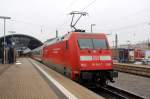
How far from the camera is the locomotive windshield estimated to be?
60.9ft

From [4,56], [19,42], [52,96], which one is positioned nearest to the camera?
[52,96]

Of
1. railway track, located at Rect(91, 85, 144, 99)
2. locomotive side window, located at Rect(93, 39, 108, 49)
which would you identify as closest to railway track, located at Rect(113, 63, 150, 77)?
locomotive side window, located at Rect(93, 39, 108, 49)

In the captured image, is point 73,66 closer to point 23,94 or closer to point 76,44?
Answer: point 76,44

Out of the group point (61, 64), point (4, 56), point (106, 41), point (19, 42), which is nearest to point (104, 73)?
point (106, 41)

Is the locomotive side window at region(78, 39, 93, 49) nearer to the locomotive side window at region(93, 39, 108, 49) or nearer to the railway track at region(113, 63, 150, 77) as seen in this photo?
A: the locomotive side window at region(93, 39, 108, 49)

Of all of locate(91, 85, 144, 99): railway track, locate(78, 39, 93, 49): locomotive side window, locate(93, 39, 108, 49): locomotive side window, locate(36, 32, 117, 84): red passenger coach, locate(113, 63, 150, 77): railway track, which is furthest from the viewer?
locate(113, 63, 150, 77): railway track

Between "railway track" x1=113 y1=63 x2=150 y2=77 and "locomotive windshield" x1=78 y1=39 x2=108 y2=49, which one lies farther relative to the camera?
"railway track" x1=113 y1=63 x2=150 y2=77

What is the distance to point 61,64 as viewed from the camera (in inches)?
864

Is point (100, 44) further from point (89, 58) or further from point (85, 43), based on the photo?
point (89, 58)

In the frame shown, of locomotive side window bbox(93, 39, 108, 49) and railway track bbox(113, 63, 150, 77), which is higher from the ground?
locomotive side window bbox(93, 39, 108, 49)

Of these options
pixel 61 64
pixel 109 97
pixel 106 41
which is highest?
pixel 106 41

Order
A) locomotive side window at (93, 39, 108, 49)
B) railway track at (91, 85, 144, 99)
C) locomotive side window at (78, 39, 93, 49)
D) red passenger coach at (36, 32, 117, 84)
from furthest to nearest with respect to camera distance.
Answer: locomotive side window at (93, 39, 108, 49) → locomotive side window at (78, 39, 93, 49) → red passenger coach at (36, 32, 117, 84) → railway track at (91, 85, 144, 99)

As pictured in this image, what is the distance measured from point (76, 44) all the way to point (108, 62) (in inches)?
75.8

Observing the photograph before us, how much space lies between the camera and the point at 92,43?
61.6ft
